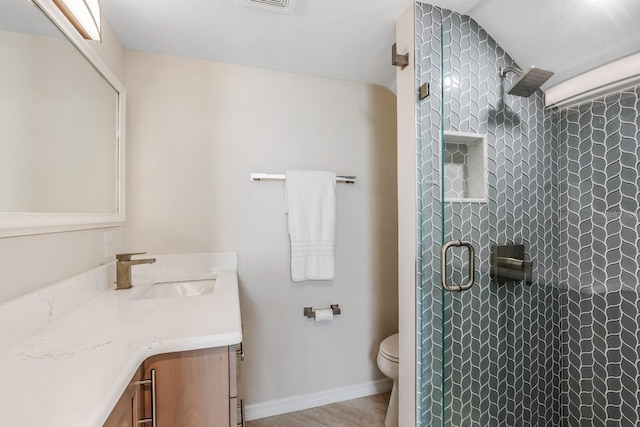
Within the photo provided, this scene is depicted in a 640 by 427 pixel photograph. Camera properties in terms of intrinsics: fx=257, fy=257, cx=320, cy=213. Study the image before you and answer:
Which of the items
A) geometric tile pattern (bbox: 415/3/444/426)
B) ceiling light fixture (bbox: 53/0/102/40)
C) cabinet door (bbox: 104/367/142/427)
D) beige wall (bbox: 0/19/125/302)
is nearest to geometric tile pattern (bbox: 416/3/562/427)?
geometric tile pattern (bbox: 415/3/444/426)

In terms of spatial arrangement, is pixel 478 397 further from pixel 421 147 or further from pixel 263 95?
pixel 263 95

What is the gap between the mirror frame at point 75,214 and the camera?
2.47 feet

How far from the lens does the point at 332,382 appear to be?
1.82 m

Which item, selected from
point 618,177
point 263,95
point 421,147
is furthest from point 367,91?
point 618,177

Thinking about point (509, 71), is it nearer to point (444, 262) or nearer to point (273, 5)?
point (444, 262)

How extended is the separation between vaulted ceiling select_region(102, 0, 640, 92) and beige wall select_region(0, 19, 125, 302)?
29 centimetres

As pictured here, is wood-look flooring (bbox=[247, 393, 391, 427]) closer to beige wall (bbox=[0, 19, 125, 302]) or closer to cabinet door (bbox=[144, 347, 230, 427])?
cabinet door (bbox=[144, 347, 230, 427])

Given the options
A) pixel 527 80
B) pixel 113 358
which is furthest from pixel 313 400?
pixel 527 80

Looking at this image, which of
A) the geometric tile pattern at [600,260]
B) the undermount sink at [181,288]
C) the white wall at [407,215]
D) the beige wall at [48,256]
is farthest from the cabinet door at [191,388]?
the geometric tile pattern at [600,260]

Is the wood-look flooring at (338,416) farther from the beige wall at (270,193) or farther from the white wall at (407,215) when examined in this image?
the white wall at (407,215)

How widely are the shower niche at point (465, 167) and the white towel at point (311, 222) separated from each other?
0.75 meters

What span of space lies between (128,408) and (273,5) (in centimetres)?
158

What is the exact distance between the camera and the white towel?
1.70m

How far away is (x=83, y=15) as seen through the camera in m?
0.95
